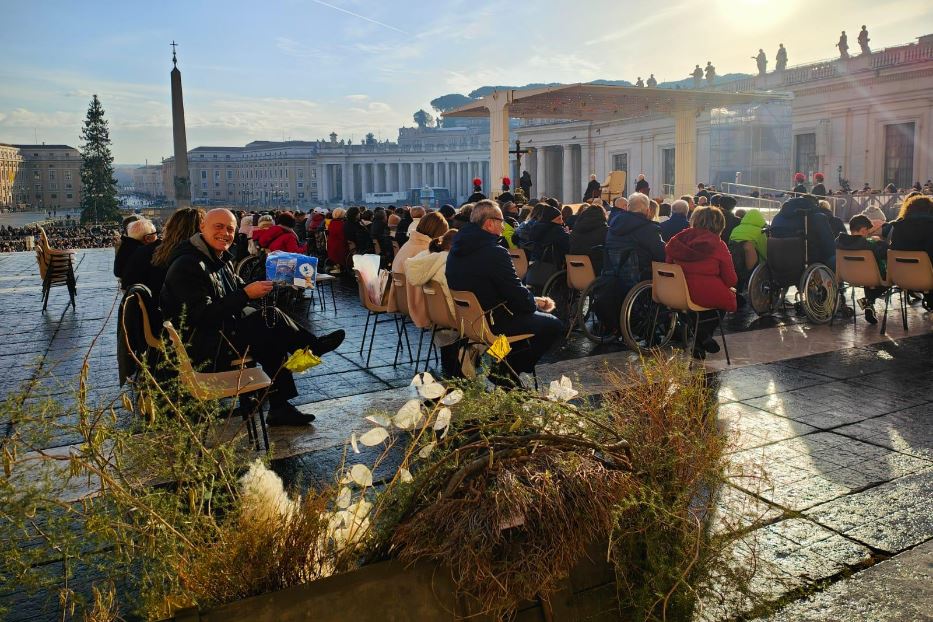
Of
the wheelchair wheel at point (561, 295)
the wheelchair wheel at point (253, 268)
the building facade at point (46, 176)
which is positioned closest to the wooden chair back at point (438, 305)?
the wheelchair wheel at point (561, 295)

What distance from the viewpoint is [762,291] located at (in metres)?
9.01

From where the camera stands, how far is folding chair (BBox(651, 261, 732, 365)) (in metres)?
6.64

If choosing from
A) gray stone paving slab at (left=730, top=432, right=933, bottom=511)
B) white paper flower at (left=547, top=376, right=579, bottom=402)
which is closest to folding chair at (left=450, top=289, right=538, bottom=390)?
gray stone paving slab at (left=730, top=432, right=933, bottom=511)

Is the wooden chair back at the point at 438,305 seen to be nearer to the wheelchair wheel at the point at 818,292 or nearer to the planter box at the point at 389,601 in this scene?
the planter box at the point at 389,601

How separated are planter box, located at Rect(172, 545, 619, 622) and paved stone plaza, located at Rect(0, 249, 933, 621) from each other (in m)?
0.52

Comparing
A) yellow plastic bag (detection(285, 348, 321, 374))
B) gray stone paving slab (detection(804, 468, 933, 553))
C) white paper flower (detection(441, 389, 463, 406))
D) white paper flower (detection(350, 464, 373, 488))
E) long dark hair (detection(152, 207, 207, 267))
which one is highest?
long dark hair (detection(152, 207, 207, 267))

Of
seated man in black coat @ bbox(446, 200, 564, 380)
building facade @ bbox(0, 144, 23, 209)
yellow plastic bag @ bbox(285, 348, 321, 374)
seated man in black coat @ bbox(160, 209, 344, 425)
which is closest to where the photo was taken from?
yellow plastic bag @ bbox(285, 348, 321, 374)

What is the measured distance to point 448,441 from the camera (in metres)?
2.13

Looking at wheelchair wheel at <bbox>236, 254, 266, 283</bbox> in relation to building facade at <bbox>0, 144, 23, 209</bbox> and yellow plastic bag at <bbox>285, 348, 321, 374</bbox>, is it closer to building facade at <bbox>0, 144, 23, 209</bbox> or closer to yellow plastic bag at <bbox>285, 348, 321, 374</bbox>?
yellow plastic bag at <bbox>285, 348, 321, 374</bbox>

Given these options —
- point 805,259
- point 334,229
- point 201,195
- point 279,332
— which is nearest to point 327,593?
point 279,332

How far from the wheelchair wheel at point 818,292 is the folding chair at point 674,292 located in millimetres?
2063

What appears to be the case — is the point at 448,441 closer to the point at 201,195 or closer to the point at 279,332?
the point at 279,332

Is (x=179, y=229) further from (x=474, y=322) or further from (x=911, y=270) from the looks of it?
(x=911, y=270)

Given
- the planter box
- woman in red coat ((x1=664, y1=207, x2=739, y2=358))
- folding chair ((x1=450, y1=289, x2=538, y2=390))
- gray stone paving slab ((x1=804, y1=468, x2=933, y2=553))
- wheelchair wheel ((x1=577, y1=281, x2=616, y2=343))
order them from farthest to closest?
wheelchair wheel ((x1=577, y1=281, x2=616, y2=343)) < woman in red coat ((x1=664, y1=207, x2=739, y2=358)) < folding chair ((x1=450, y1=289, x2=538, y2=390)) < gray stone paving slab ((x1=804, y1=468, x2=933, y2=553)) < the planter box
